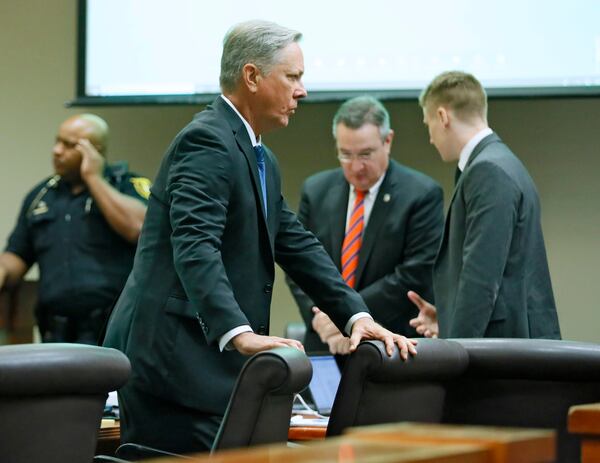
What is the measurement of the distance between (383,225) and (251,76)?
170 cm

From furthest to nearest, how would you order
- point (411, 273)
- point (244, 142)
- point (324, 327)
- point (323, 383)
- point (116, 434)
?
point (411, 273) → point (324, 327) → point (323, 383) → point (116, 434) → point (244, 142)

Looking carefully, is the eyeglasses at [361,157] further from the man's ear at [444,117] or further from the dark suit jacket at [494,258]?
the dark suit jacket at [494,258]

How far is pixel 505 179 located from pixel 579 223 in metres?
1.71

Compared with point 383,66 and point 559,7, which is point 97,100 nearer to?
point 383,66

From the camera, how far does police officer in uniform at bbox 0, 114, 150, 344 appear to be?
197 inches

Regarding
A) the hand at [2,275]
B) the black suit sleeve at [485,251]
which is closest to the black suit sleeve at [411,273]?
the black suit sleeve at [485,251]

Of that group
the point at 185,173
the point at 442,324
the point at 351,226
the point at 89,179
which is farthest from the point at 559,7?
the point at 185,173

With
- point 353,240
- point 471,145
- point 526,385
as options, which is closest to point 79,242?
point 353,240

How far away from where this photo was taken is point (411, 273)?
14.3ft

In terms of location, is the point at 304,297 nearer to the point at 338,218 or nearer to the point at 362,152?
the point at 338,218

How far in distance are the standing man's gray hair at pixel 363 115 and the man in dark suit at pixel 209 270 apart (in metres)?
1.55

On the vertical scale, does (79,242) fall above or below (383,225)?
below

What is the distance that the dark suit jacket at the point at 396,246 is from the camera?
433 centimetres

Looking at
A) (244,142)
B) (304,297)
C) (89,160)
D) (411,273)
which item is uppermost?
(244,142)
